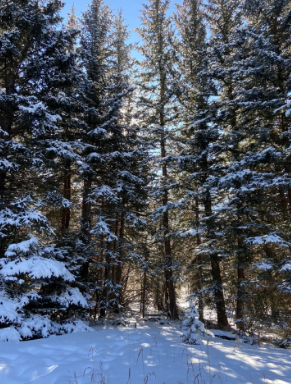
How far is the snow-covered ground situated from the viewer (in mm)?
3232

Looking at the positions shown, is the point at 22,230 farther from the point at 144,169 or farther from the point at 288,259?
the point at 288,259

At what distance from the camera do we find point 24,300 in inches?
219

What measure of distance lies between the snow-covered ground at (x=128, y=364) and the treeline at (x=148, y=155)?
5.36ft

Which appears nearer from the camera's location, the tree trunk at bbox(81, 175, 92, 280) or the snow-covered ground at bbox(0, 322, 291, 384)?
the snow-covered ground at bbox(0, 322, 291, 384)

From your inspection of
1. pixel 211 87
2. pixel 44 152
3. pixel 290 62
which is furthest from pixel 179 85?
pixel 44 152

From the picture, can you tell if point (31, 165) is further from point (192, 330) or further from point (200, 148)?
point (200, 148)

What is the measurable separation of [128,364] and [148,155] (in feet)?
31.8

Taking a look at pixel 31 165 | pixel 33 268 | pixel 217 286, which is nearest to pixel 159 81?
pixel 31 165

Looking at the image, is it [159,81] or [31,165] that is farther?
[159,81]

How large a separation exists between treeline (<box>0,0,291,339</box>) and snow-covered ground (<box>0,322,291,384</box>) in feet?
5.36

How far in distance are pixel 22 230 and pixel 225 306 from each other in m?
9.03

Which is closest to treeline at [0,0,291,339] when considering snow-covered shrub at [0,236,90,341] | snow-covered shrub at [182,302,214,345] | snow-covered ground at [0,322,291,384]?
snow-covered shrub at [0,236,90,341]

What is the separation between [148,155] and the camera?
39.9ft

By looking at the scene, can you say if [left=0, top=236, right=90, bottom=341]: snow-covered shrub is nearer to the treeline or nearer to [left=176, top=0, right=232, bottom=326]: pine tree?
the treeline
